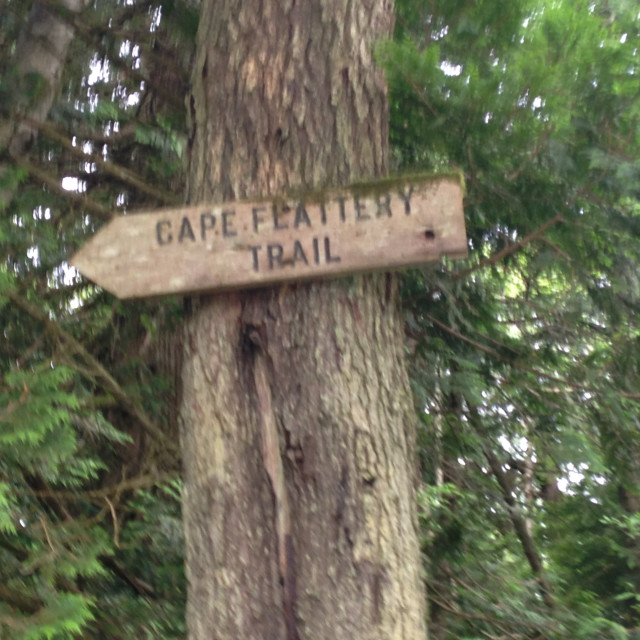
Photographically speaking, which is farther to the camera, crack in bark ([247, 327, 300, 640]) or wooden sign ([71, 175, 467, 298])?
wooden sign ([71, 175, 467, 298])

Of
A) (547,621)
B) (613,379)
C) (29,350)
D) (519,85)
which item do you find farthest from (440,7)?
(547,621)

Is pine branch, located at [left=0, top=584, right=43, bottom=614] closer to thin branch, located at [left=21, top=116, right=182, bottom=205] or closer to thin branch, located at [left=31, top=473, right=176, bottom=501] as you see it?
thin branch, located at [left=31, top=473, right=176, bottom=501]

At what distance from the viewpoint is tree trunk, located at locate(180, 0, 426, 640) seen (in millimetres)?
1890

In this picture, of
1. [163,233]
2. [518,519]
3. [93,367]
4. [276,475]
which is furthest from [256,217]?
[518,519]

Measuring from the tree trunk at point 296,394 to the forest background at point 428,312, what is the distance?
29 cm

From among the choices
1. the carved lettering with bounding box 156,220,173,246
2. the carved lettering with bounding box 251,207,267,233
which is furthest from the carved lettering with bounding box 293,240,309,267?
the carved lettering with bounding box 156,220,173,246

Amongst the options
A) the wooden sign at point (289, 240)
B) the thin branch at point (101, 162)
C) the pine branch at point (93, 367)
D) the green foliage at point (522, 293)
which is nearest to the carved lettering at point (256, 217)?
the wooden sign at point (289, 240)

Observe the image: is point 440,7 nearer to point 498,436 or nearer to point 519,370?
point 519,370

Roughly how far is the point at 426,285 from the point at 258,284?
3.79 ft

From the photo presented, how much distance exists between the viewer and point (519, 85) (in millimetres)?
2338

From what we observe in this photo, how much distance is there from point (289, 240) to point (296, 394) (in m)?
0.43

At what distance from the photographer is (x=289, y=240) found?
206 cm

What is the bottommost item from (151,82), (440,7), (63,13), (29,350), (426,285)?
(29,350)

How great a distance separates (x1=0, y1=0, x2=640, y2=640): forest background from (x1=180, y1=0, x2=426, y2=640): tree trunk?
0.94ft
